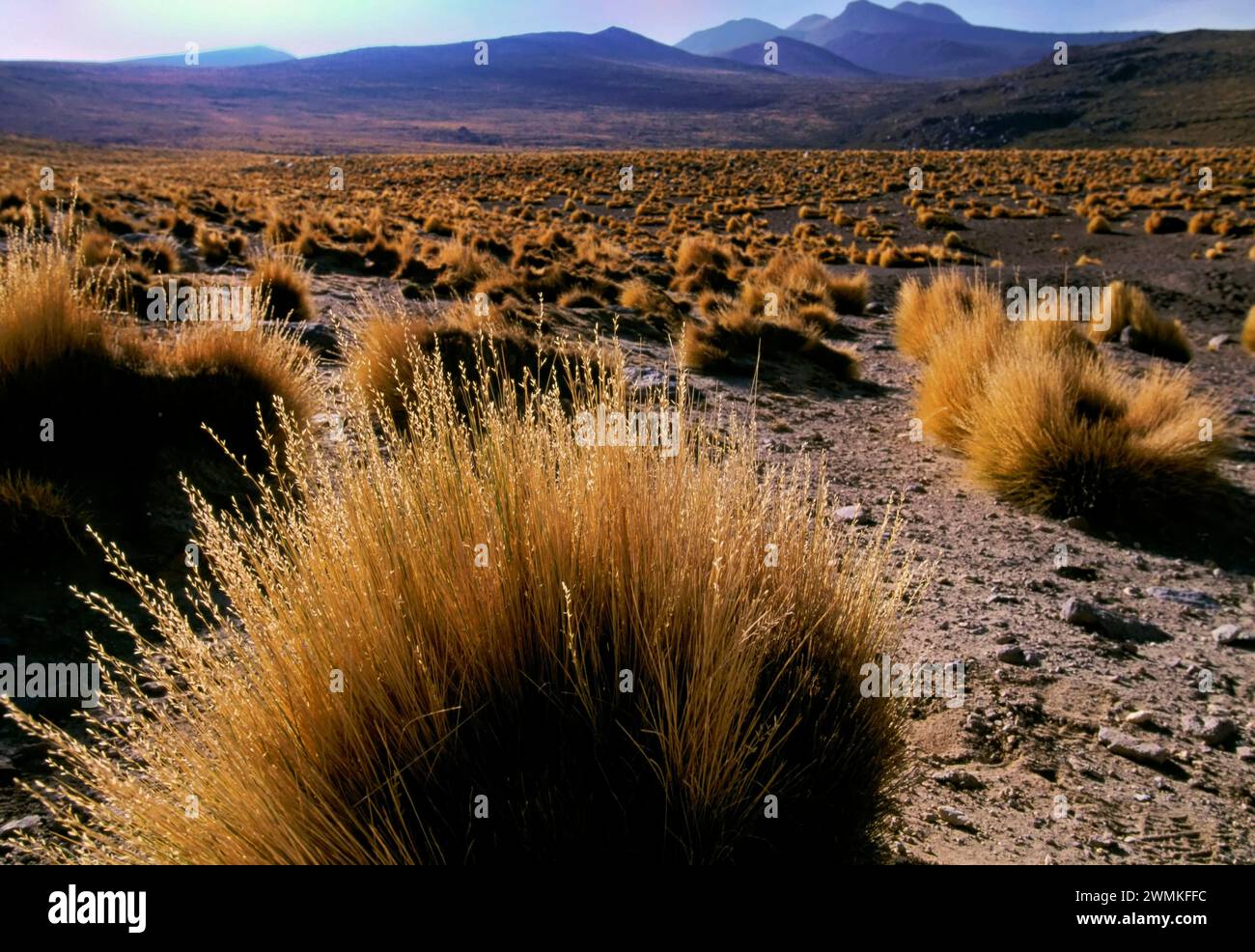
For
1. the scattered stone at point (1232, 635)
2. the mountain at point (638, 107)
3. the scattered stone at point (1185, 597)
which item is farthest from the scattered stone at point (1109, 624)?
the mountain at point (638, 107)

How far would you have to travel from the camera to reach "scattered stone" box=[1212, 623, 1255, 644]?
3.51 m

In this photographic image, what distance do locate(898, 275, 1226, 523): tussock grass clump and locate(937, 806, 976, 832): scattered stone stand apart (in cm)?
309

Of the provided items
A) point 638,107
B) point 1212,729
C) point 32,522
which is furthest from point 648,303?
point 638,107

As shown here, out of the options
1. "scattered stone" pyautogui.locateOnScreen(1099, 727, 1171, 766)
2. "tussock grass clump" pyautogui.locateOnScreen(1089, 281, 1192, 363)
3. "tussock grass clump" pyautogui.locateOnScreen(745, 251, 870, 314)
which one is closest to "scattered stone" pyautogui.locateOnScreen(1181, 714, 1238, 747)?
"scattered stone" pyautogui.locateOnScreen(1099, 727, 1171, 766)

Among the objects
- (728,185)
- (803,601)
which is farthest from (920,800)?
(728,185)

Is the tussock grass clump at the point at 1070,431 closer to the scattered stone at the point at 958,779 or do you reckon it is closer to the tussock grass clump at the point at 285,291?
the scattered stone at the point at 958,779

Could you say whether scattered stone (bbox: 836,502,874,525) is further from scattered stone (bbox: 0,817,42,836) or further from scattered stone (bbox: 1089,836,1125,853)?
scattered stone (bbox: 0,817,42,836)

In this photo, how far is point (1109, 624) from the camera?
3.53 m

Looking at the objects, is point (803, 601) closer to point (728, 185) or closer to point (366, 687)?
point (366, 687)

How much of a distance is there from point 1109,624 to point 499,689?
305cm

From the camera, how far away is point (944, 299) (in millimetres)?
8867

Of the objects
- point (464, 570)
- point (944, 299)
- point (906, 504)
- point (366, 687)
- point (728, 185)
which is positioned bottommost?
point (906, 504)

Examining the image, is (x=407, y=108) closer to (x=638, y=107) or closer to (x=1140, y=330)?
(x=638, y=107)
